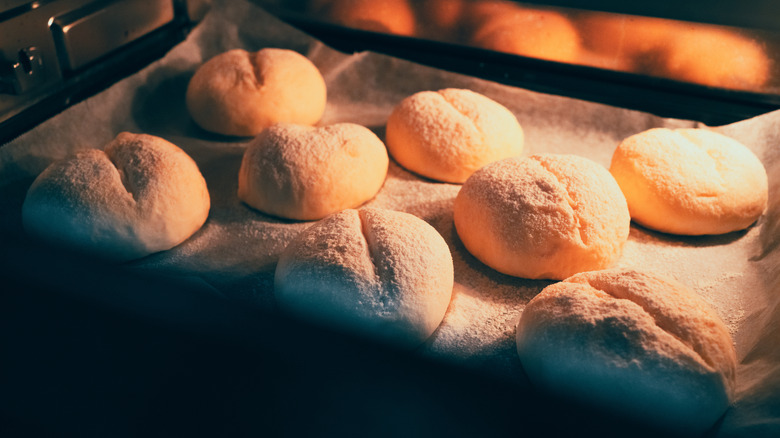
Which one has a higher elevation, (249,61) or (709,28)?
(709,28)

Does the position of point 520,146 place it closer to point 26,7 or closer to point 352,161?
point 352,161

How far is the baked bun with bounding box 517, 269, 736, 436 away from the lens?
0.90 meters

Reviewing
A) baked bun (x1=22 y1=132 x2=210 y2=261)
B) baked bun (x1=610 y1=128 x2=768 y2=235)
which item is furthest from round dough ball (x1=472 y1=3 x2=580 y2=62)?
baked bun (x1=22 y1=132 x2=210 y2=261)

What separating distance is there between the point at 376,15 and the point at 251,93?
0.50m

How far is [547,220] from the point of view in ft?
4.08

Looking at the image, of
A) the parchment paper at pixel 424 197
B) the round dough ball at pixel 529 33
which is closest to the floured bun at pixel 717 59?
the parchment paper at pixel 424 197

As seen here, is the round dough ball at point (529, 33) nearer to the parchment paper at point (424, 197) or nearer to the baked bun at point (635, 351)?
the parchment paper at point (424, 197)

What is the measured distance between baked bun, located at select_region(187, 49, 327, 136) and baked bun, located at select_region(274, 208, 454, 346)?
2.27ft

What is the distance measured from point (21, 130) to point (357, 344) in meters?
1.21

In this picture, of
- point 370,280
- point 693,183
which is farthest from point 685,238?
point 370,280

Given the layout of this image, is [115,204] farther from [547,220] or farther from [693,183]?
[693,183]

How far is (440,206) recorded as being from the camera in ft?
5.01

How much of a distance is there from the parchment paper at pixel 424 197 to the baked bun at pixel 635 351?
6cm

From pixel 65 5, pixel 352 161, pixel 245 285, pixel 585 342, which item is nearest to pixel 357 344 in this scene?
pixel 585 342
